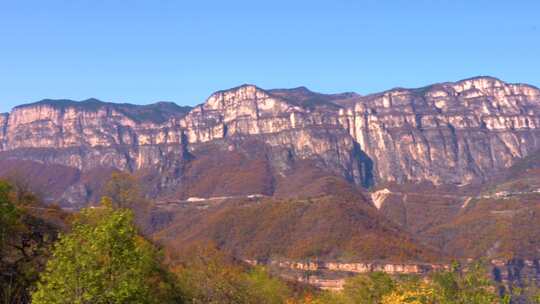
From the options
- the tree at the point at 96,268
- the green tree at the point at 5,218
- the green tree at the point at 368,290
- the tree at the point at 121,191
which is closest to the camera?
the tree at the point at 96,268

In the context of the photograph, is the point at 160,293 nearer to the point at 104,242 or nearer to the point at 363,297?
the point at 104,242

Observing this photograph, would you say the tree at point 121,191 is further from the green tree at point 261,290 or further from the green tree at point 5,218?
the green tree at point 5,218

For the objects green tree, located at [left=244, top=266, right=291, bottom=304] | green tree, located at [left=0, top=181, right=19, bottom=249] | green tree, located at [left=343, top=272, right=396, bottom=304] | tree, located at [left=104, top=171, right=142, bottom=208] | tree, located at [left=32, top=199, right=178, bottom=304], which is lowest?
green tree, located at [left=343, top=272, right=396, bottom=304]

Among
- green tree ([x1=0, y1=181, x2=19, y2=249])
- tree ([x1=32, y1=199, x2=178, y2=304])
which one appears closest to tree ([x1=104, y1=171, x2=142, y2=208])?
green tree ([x1=0, y1=181, x2=19, y2=249])

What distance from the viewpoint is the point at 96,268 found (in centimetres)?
4275

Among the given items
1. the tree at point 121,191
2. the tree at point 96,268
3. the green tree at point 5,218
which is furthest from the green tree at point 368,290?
the tree at point 96,268

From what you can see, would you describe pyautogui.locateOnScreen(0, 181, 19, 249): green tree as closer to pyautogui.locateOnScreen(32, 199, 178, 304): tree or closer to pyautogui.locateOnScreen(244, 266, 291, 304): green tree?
pyautogui.locateOnScreen(32, 199, 178, 304): tree

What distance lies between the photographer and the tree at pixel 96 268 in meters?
40.7

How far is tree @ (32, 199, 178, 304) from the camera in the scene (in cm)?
4069

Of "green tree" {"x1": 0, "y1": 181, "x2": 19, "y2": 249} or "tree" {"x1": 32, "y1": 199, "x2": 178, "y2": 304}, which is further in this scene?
"green tree" {"x1": 0, "y1": 181, "x2": 19, "y2": 249}

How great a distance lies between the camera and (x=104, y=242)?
43875 mm

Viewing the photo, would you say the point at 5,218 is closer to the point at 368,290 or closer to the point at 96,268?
the point at 96,268

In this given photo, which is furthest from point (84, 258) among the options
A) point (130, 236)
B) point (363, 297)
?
point (363, 297)

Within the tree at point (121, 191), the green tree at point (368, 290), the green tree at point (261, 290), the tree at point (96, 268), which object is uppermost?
the tree at point (121, 191)
